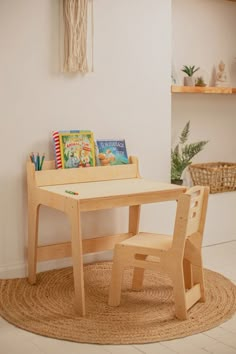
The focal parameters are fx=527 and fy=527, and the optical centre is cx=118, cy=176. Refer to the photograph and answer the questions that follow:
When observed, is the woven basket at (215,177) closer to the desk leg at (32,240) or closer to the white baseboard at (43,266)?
the white baseboard at (43,266)

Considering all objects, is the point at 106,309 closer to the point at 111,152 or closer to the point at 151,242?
the point at 151,242

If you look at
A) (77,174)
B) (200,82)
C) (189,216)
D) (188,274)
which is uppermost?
(200,82)

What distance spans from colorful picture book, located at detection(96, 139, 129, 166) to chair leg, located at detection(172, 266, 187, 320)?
1.08 m

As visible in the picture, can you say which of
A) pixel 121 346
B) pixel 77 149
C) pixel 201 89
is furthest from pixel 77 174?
pixel 201 89

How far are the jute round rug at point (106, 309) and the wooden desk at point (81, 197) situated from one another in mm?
126

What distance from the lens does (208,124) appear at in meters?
4.73

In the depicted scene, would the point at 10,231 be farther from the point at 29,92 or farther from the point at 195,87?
the point at 195,87

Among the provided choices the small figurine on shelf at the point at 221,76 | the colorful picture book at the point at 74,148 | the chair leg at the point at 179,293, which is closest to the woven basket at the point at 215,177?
the small figurine on shelf at the point at 221,76

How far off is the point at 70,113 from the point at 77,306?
4.28 ft

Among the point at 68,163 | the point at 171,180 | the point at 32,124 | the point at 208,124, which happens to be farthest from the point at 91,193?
the point at 208,124

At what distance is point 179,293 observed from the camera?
2.65 metres

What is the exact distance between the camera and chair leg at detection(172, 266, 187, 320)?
8.65ft

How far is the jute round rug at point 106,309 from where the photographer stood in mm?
2523

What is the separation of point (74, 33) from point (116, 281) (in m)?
1.59
